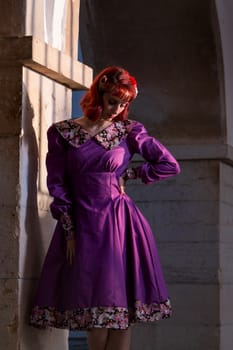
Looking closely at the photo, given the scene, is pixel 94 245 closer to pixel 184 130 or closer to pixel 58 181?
pixel 58 181

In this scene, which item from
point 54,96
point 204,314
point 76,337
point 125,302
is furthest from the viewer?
point 76,337

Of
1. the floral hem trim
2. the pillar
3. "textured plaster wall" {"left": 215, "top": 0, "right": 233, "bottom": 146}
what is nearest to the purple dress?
the floral hem trim

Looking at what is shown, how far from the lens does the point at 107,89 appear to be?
4039 mm

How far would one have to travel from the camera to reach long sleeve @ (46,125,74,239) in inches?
156

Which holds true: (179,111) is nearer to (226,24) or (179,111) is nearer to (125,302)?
(226,24)

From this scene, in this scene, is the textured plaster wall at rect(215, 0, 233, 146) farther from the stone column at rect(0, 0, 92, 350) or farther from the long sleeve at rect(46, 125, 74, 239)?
the long sleeve at rect(46, 125, 74, 239)

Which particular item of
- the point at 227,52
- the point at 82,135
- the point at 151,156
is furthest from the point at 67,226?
the point at 227,52

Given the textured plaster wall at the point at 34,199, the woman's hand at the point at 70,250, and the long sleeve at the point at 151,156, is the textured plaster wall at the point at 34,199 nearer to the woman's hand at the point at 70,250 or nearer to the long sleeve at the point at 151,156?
the woman's hand at the point at 70,250

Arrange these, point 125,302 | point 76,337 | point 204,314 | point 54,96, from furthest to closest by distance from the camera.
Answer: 1. point 76,337
2. point 204,314
3. point 54,96
4. point 125,302

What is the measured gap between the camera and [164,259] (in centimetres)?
655

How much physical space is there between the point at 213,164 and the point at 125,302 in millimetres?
2792

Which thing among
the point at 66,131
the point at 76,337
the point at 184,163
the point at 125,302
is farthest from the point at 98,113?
the point at 76,337

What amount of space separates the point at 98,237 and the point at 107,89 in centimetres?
58

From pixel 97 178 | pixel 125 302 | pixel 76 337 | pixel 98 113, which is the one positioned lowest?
pixel 76 337
